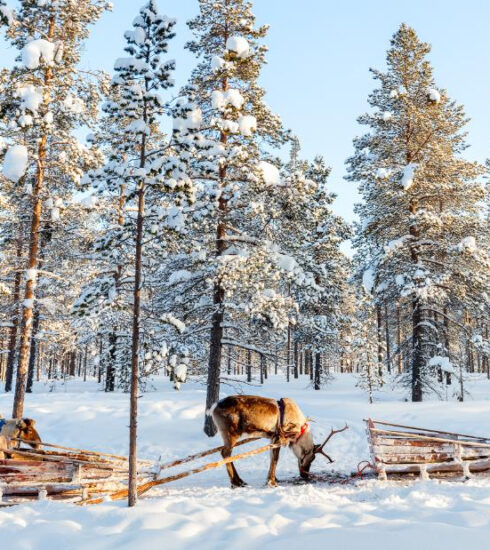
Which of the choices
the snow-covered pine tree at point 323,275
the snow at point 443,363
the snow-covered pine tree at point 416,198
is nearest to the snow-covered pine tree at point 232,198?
the snow-covered pine tree at point 416,198

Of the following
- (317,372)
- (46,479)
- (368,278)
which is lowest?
(46,479)

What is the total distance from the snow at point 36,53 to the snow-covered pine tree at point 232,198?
395 centimetres

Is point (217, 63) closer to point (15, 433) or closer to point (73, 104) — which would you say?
point (73, 104)

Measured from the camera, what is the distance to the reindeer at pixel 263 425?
9828 millimetres

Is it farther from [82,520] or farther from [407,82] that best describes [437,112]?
[82,520]

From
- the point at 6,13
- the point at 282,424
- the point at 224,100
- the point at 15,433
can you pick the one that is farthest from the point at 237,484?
the point at 6,13

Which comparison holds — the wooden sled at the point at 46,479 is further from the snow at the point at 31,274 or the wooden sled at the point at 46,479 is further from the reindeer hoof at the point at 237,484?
the snow at the point at 31,274

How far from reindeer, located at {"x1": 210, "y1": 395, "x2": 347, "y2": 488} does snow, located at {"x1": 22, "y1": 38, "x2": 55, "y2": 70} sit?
32.1 feet

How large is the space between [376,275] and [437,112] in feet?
23.7

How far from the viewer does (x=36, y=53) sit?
37.6ft

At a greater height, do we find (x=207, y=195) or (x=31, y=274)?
(x=207, y=195)

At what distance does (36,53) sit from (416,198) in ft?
48.2

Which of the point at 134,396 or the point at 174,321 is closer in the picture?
the point at 134,396

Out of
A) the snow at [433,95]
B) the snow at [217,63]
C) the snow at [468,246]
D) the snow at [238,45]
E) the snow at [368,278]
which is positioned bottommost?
the snow at [368,278]
